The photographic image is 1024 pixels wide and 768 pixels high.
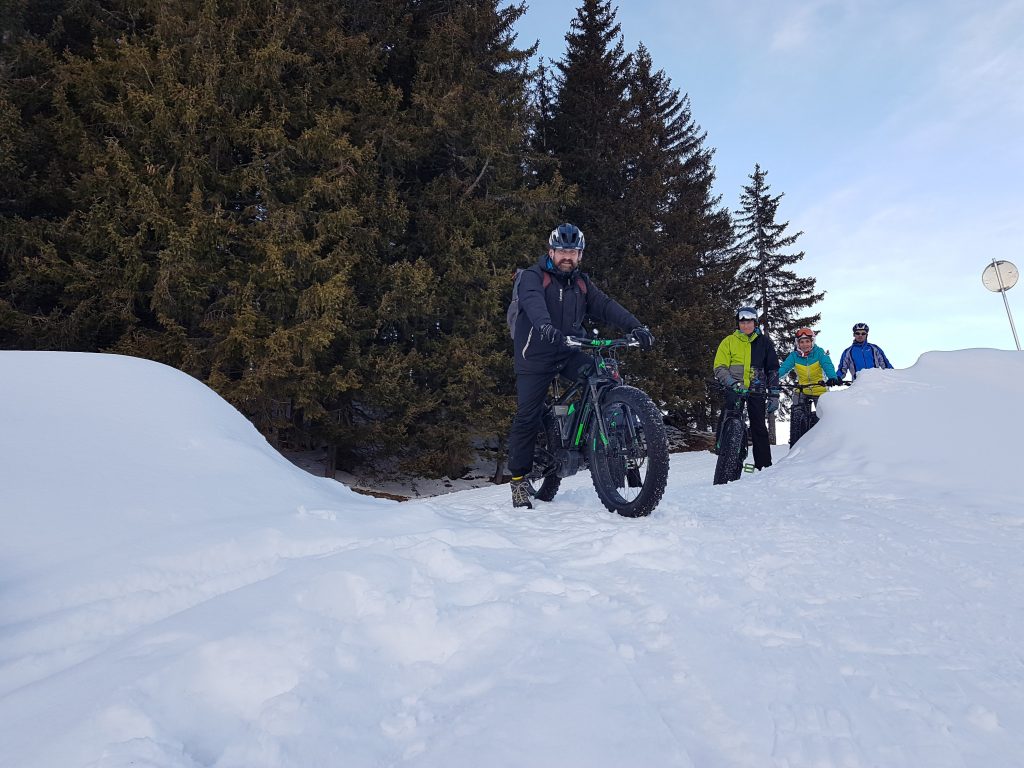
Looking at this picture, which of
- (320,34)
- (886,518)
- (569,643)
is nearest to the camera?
(569,643)

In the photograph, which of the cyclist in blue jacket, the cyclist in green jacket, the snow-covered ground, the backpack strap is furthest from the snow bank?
the backpack strap

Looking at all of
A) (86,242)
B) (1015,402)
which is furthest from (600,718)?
(86,242)

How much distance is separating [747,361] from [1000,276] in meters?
13.9

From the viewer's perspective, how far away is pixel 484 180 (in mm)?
13828

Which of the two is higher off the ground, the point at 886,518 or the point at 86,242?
the point at 86,242

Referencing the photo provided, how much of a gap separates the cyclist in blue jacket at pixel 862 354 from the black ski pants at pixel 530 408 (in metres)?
6.85

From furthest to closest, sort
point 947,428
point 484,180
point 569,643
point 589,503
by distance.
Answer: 1. point 484,180
2. point 947,428
3. point 589,503
4. point 569,643

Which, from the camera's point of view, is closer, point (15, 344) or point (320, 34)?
point (15, 344)

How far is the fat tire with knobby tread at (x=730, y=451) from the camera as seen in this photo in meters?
7.15

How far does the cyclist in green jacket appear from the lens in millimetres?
7445

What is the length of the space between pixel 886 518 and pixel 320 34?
44.8 ft

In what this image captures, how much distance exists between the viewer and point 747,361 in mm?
7562

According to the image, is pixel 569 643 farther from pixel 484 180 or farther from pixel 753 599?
pixel 484 180

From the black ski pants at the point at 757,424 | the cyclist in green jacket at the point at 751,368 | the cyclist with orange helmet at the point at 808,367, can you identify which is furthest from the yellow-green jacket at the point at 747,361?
the cyclist with orange helmet at the point at 808,367
